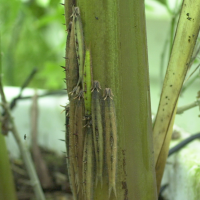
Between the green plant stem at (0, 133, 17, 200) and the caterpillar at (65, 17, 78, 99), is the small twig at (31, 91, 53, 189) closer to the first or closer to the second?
the green plant stem at (0, 133, 17, 200)

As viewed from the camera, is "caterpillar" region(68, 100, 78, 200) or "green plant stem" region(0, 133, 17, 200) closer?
"caterpillar" region(68, 100, 78, 200)

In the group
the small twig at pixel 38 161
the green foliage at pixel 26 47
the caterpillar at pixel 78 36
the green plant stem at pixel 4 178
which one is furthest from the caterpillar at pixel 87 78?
the green foliage at pixel 26 47

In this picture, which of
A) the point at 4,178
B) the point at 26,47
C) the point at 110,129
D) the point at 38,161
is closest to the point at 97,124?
the point at 110,129

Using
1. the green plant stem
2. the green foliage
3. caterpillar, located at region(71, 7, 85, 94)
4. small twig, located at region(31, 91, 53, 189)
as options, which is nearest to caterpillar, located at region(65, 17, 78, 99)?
caterpillar, located at region(71, 7, 85, 94)

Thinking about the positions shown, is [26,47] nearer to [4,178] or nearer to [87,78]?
[4,178]

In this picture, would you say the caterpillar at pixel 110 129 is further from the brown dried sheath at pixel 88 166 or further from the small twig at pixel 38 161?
the small twig at pixel 38 161

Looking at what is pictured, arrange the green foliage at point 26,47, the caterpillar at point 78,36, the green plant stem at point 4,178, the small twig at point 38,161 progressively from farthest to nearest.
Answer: the green foliage at point 26,47
the small twig at point 38,161
the green plant stem at point 4,178
the caterpillar at point 78,36

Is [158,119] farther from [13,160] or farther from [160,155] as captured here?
[13,160]

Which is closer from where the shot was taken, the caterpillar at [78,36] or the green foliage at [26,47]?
the caterpillar at [78,36]

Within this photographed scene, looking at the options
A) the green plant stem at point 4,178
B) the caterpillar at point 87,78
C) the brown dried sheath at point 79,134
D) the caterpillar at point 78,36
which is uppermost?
the caterpillar at point 78,36
